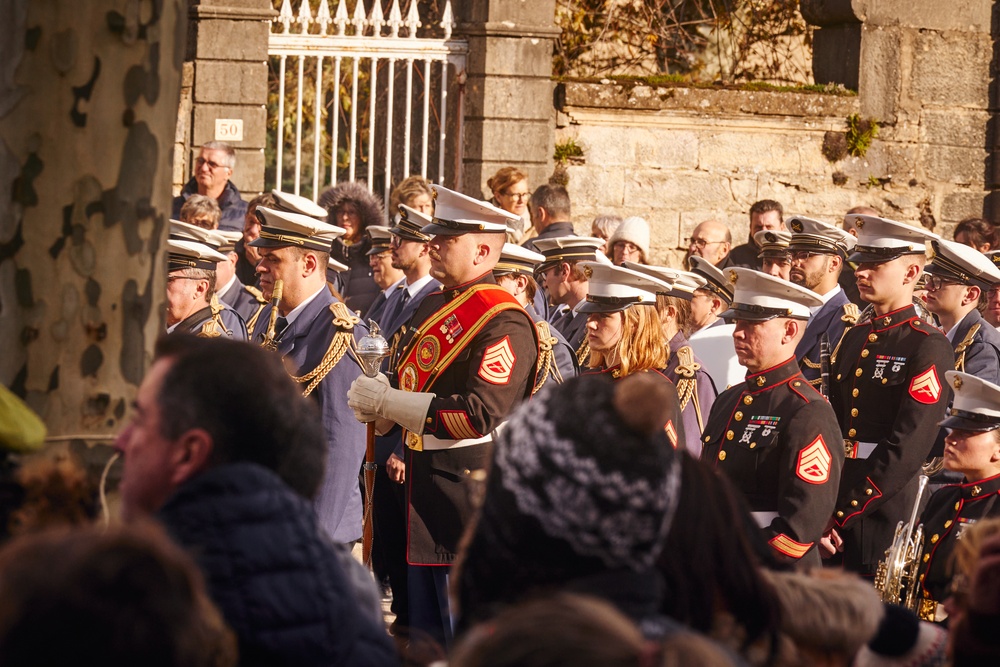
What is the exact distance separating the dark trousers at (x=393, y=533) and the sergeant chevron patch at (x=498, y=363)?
1.17m

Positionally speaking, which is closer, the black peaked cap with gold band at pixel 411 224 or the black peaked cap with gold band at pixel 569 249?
the black peaked cap with gold band at pixel 411 224

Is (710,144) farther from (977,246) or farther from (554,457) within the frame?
(554,457)

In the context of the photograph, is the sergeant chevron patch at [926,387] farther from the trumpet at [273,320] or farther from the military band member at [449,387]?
the trumpet at [273,320]

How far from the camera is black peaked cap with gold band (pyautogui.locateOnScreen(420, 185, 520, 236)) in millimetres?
5840

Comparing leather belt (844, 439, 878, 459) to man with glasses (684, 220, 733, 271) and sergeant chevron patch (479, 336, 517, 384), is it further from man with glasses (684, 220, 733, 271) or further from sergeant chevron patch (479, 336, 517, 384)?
man with glasses (684, 220, 733, 271)

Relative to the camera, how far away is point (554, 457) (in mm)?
2078

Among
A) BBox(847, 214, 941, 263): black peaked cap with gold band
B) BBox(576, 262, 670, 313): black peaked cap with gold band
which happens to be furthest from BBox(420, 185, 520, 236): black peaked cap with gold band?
BBox(847, 214, 941, 263): black peaked cap with gold band

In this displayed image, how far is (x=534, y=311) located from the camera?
24.7ft

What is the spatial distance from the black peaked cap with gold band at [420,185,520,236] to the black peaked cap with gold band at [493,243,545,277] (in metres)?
1.26

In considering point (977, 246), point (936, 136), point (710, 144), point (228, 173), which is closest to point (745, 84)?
point (710, 144)

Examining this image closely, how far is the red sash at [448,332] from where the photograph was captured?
5.57 meters

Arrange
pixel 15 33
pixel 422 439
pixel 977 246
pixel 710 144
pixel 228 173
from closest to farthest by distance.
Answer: pixel 15 33
pixel 422 439
pixel 977 246
pixel 228 173
pixel 710 144

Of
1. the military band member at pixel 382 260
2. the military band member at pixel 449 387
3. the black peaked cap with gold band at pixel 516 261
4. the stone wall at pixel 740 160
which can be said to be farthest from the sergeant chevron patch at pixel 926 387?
the stone wall at pixel 740 160

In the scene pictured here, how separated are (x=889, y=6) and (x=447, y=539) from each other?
764 cm
